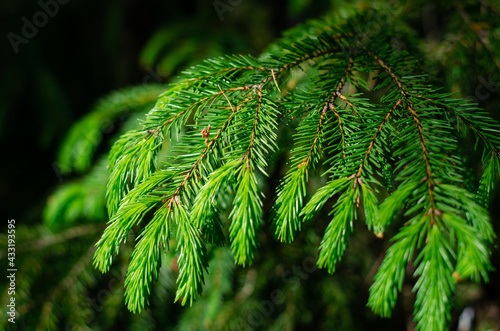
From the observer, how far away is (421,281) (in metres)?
0.48

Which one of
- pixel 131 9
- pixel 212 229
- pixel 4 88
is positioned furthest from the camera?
pixel 131 9

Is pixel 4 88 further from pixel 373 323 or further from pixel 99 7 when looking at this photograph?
pixel 373 323

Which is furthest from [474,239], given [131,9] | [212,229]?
[131,9]

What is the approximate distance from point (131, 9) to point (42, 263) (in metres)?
1.93

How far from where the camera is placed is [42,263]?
1.51 m

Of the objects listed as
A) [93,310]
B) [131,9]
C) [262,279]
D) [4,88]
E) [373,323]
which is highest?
[131,9]

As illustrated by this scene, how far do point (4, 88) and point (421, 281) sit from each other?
218 cm

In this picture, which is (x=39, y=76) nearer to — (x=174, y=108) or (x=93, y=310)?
(x=93, y=310)

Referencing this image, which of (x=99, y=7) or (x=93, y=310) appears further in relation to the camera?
(x=99, y=7)

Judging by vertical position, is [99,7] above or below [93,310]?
above

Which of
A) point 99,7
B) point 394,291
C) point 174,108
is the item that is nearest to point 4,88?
point 99,7

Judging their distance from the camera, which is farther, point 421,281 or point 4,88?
point 4,88

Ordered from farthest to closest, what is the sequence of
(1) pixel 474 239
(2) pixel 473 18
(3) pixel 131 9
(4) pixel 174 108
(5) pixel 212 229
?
(3) pixel 131 9 < (2) pixel 473 18 < (4) pixel 174 108 < (5) pixel 212 229 < (1) pixel 474 239

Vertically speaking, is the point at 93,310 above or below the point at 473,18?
below
